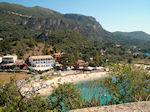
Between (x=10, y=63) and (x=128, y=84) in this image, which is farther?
(x=10, y=63)

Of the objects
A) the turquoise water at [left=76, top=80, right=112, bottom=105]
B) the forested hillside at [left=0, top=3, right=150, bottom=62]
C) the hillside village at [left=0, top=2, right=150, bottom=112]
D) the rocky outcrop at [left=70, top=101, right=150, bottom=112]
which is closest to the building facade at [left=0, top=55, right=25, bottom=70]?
the hillside village at [left=0, top=2, right=150, bottom=112]

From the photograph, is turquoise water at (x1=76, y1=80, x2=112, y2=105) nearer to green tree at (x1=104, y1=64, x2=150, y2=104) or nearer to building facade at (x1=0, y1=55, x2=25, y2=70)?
green tree at (x1=104, y1=64, x2=150, y2=104)

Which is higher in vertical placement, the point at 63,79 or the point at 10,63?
the point at 10,63

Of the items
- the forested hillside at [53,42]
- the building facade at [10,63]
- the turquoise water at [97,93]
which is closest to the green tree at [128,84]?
the turquoise water at [97,93]

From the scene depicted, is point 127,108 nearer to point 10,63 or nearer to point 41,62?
point 41,62

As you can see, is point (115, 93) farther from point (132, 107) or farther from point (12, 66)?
point (12, 66)

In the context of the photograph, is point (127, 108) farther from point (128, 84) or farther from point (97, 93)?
point (97, 93)

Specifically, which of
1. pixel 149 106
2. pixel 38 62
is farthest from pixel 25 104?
pixel 38 62

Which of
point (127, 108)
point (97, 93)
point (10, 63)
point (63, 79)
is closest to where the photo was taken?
point (127, 108)

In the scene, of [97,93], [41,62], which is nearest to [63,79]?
[41,62]

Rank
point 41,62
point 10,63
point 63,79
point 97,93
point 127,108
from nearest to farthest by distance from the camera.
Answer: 1. point 127,108
2. point 97,93
3. point 63,79
4. point 10,63
5. point 41,62

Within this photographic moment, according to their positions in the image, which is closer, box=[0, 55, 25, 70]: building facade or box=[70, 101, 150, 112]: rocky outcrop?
box=[70, 101, 150, 112]: rocky outcrop

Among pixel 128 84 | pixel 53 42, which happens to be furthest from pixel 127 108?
pixel 53 42

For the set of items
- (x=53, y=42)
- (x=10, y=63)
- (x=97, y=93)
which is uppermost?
(x=53, y=42)
